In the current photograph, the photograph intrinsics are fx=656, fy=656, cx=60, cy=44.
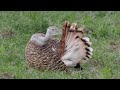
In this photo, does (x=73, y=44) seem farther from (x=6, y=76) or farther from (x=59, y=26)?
(x=59, y=26)

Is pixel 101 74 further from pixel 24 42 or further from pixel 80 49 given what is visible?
pixel 24 42

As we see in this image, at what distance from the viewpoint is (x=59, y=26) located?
10.4 m

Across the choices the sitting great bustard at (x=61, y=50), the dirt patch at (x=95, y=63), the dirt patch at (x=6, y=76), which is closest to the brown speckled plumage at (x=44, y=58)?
the sitting great bustard at (x=61, y=50)

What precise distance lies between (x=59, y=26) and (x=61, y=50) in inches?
79.7

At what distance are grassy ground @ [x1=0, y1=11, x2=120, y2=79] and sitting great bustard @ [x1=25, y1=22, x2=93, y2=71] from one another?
15 centimetres

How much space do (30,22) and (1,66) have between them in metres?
2.15

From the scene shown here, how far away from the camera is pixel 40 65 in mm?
8234

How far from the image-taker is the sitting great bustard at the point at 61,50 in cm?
826

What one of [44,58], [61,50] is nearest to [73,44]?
[61,50]

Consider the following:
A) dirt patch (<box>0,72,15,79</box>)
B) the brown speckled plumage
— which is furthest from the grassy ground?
the brown speckled plumage

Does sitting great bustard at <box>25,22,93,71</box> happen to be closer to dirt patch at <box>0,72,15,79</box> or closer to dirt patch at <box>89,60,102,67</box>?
dirt patch at <box>89,60,102,67</box>

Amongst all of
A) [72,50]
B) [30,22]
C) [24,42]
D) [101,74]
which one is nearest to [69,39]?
[72,50]

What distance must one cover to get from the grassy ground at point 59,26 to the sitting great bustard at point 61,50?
15cm

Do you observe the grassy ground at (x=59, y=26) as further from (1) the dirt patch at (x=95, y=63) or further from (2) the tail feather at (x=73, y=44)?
(2) the tail feather at (x=73, y=44)
